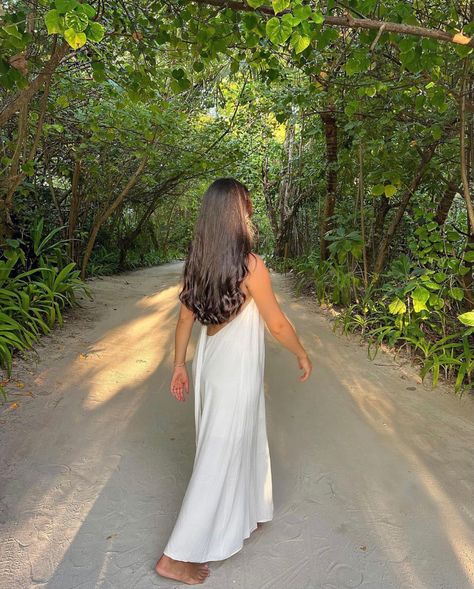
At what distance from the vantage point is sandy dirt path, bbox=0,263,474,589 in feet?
6.69

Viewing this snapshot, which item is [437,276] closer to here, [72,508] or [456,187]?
[456,187]

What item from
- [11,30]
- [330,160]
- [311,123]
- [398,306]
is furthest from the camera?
[311,123]

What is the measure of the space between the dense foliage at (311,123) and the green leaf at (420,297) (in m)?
0.02

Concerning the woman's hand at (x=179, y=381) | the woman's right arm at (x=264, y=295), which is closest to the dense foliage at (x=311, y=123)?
the woman's right arm at (x=264, y=295)

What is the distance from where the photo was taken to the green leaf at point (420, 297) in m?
4.23

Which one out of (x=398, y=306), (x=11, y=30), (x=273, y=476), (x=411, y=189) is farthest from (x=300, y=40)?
(x=411, y=189)

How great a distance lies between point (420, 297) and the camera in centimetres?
426

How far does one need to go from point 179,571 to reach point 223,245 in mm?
1378

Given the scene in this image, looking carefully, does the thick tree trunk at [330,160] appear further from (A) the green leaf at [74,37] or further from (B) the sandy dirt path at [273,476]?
(A) the green leaf at [74,37]

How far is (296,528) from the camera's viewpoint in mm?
2301

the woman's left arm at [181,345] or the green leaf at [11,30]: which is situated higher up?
the green leaf at [11,30]

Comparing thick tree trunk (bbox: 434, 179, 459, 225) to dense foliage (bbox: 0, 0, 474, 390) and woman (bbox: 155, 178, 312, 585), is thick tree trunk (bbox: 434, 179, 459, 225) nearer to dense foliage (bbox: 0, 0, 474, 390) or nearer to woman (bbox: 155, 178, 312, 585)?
dense foliage (bbox: 0, 0, 474, 390)

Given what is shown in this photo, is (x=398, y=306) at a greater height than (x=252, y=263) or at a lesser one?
lesser

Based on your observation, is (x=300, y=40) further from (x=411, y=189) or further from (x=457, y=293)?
(x=411, y=189)
